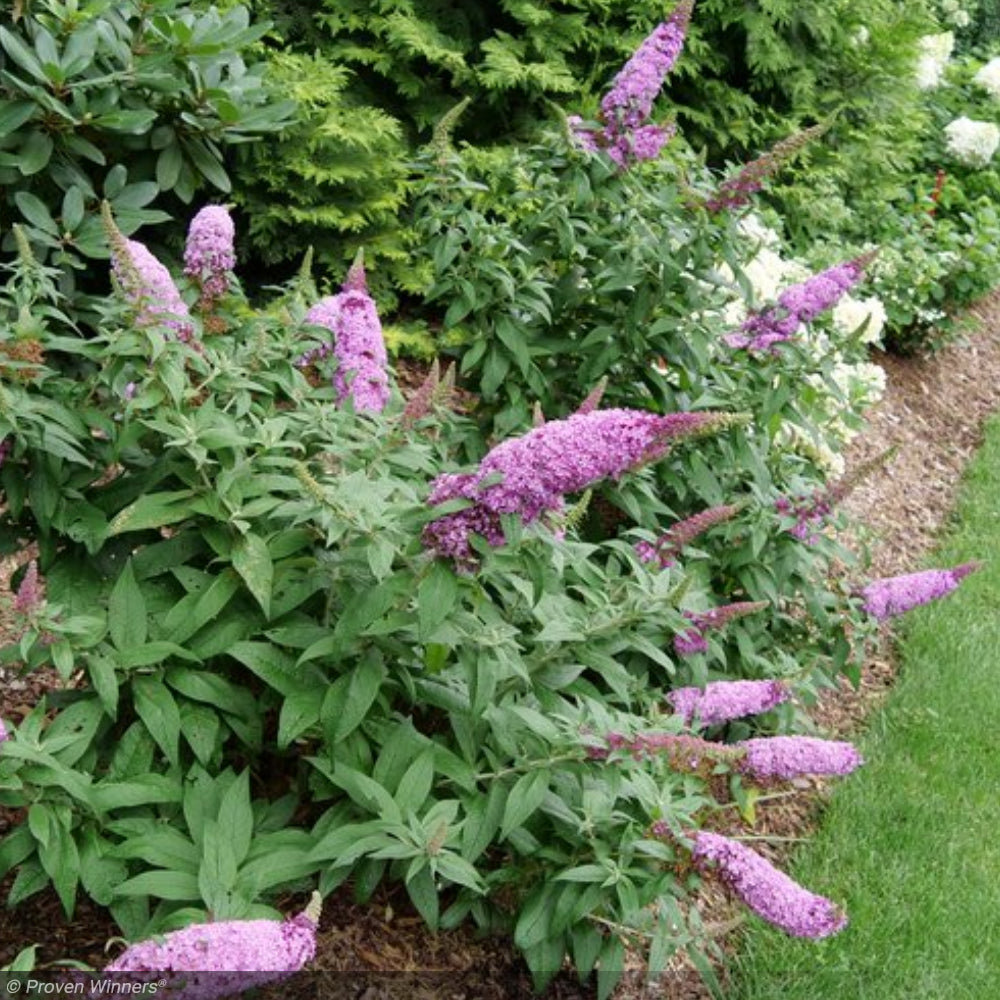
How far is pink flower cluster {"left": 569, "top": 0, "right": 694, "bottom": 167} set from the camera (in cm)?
341

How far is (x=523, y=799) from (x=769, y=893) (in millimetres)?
483

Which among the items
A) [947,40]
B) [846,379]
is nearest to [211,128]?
[846,379]

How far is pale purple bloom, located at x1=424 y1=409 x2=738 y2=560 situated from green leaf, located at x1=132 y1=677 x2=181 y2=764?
75cm

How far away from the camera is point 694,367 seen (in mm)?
3697

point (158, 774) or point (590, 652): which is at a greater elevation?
point (590, 652)

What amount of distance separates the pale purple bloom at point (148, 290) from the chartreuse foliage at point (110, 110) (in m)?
0.91

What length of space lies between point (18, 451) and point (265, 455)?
49 centimetres

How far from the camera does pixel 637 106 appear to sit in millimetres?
3508

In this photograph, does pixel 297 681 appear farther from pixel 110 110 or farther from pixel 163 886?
pixel 110 110

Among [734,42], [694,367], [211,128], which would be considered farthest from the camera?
[734,42]

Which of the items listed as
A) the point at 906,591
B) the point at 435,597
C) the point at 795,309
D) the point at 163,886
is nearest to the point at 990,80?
the point at 795,309

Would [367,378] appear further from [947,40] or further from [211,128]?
[947,40]

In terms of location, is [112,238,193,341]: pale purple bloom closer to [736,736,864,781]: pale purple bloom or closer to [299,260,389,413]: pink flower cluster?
[299,260,389,413]: pink flower cluster

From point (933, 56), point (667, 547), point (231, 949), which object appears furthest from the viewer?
point (933, 56)
